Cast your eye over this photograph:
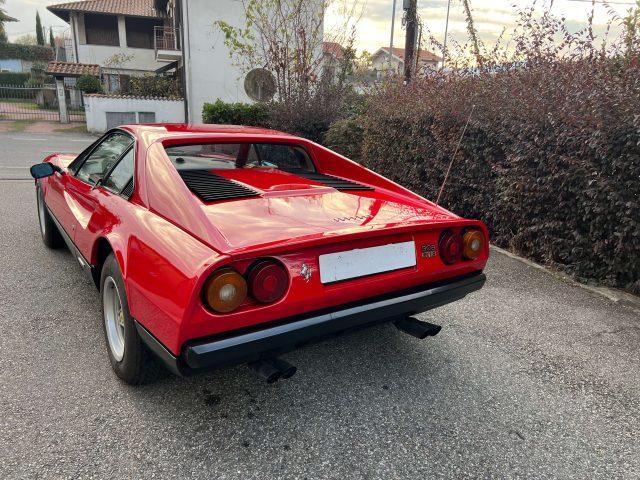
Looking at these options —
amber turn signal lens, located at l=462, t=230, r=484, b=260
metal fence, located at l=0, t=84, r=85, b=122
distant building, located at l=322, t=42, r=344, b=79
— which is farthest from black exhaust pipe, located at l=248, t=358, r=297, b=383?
metal fence, located at l=0, t=84, r=85, b=122

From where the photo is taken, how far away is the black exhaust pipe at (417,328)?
101 inches

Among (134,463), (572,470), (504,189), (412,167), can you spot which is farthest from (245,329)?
(412,167)

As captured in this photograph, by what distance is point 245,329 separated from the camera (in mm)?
1888

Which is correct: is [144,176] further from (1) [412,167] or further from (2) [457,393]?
(1) [412,167]

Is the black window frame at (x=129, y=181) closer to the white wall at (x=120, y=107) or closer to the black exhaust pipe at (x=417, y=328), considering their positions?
the black exhaust pipe at (x=417, y=328)

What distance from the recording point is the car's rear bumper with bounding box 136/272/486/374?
1815 mm

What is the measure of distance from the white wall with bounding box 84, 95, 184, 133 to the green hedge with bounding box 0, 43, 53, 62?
37.0m

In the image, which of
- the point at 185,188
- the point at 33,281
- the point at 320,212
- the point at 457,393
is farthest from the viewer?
the point at 33,281

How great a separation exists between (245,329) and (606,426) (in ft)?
6.22

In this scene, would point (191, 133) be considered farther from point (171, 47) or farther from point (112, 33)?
point (112, 33)

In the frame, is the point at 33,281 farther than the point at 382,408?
Yes

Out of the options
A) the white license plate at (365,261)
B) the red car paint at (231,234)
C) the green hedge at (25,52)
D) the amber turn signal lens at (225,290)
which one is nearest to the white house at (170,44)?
the red car paint at (231,234)

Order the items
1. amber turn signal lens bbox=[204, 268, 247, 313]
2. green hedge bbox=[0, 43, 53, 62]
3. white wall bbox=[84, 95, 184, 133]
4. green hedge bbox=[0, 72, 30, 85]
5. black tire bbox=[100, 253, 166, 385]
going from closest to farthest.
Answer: amber turn signal lens bbox=[204, 268, 247, 313] → black tire bbox=[100, 253, 166, 385] → white wall bbox=[84, 95, 184, 133] → green hedge bbox=[0, 72, 30, 85] → green hedge bbox=[0, 43, 53, 62]

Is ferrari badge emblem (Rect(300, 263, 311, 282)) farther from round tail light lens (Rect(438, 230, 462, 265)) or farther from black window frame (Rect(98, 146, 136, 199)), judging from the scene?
black window frame (Rect(98, 146, 136, 199))
